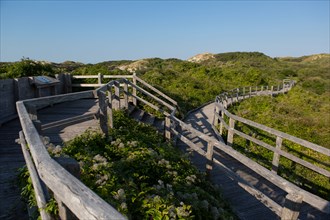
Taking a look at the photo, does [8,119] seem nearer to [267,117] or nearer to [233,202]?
[233,202]

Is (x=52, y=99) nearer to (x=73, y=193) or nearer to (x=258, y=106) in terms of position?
(x=73, y=193)

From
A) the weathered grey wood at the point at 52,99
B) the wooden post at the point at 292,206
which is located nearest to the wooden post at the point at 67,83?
the weathered grey wood at the point at 52,99

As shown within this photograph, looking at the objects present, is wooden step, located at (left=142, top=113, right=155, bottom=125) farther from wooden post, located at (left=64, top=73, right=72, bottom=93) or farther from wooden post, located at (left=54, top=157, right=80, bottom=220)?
wooden post, located at (left=54, top=157, right=80, bottom=220)

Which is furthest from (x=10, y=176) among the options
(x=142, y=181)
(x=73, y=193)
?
(x=73, y=193)

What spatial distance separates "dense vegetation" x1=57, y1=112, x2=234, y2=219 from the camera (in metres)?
2.88

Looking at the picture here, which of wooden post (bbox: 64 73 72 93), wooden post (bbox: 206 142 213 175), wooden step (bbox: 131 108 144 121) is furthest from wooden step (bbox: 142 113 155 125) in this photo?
wooden post (bbox: 64 73 72 93)

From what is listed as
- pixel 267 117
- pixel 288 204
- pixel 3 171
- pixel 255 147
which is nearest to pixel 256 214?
pixel 288 204

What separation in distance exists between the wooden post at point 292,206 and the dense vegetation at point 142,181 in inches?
34.7

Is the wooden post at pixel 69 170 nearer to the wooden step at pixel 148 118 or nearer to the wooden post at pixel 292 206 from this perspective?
the wooden post at pixel 292 206

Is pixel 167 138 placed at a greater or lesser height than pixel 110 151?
lesser

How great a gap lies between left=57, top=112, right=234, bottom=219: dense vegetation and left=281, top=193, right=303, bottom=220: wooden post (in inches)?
34.7

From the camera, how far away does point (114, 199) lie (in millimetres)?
2824

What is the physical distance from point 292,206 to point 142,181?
6.91 feet

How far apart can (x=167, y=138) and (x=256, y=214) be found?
3601mm
